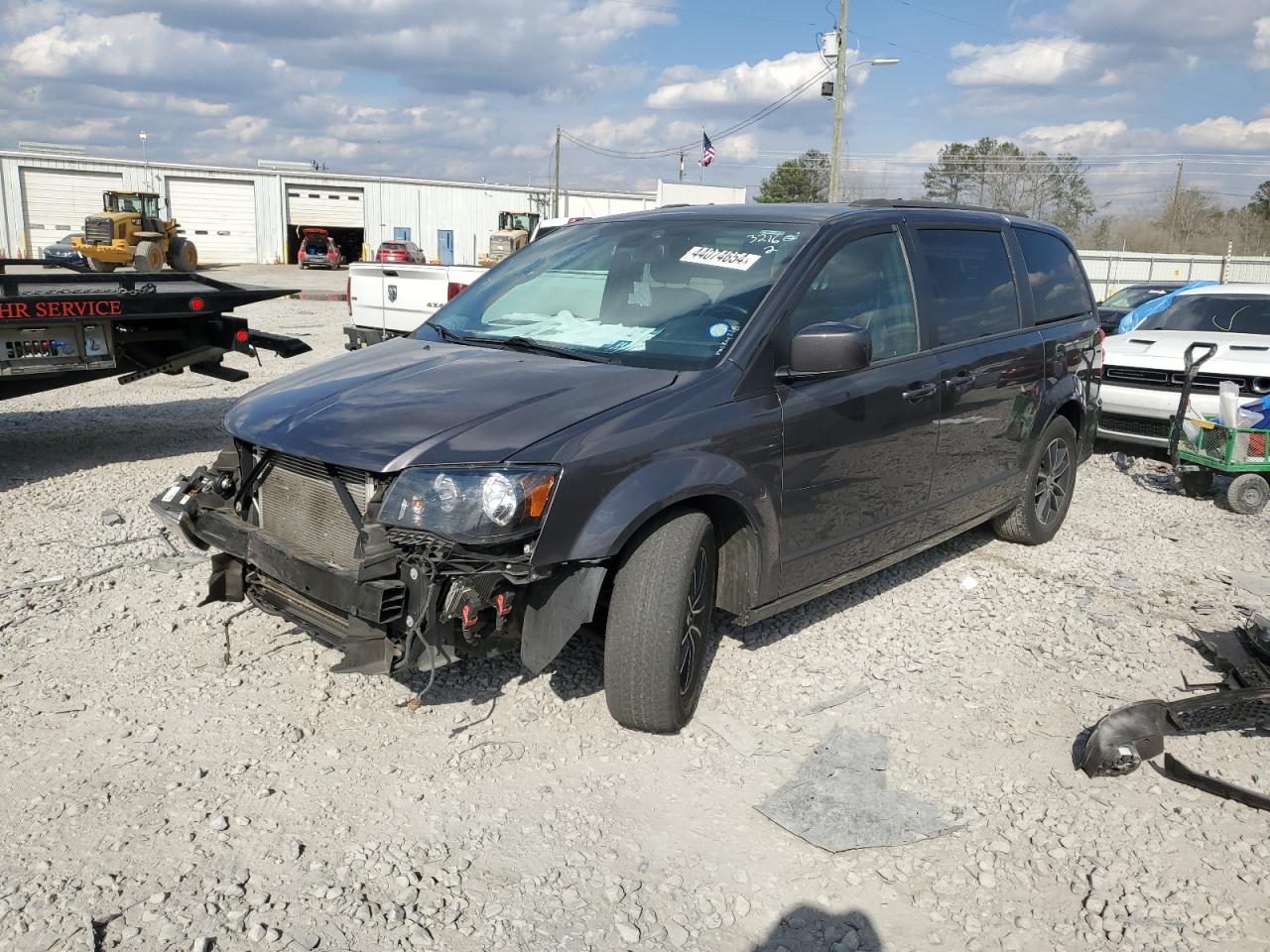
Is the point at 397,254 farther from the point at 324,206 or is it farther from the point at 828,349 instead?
the point at 828,349

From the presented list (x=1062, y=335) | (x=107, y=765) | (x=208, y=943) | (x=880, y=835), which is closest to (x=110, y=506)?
(x=107, y=765)

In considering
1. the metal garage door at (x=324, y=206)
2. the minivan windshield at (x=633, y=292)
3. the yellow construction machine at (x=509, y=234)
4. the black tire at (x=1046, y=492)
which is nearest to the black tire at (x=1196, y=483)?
the black tire at (x=1046, y=492)

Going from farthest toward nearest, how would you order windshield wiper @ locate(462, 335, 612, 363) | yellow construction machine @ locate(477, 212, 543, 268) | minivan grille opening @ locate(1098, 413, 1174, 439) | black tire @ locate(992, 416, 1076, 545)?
1. yellow construction machine @ locate(477, 212, 543, 268)
2. minivan grille opening @ locate(1098, 413, 1174, 439)
3. black tire @ locate(992, 416, 1076, 545)
4. windshield wiper @ locate(462, 335, 612, 363)

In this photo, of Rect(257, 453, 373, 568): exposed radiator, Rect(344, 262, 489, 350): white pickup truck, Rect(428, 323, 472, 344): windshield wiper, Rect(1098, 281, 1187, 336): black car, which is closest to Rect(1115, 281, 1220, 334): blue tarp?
Rect(1098, 281, 1187, 336): black car

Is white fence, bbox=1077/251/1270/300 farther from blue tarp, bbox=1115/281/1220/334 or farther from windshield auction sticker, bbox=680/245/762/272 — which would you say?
windshield auction sticker, bbox=680/245/762/272

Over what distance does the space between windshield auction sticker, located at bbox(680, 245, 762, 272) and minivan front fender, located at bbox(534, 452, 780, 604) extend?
87 centimetres

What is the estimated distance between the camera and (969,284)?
5.10m

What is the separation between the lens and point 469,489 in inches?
124

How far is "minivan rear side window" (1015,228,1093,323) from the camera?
5.75 metres

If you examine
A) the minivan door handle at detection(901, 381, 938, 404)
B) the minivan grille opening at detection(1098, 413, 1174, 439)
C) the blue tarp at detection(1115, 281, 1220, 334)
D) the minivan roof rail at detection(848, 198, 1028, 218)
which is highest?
the minivan roof rail at detection(848, 198, 1028, 218)

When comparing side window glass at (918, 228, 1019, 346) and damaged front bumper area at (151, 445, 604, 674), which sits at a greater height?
side window glass at (918, 228, 1019, 346)

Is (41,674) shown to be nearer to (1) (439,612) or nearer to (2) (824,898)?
(1) (439,612)

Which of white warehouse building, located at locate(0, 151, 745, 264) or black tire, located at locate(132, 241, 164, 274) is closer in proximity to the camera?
black tire, located at locate(132, 241, 164, 274)

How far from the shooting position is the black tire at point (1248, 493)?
7234 millimetres
